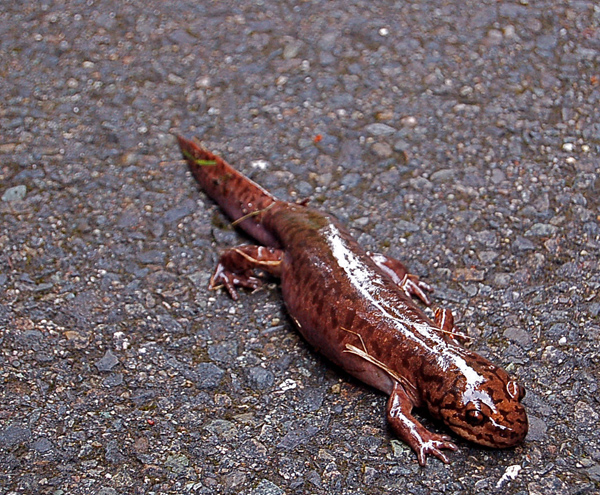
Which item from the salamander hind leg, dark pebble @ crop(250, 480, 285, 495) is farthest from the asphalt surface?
the salamander hind leg

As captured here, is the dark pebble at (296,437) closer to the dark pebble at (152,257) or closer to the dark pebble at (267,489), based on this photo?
the dark pebble at (267,489)

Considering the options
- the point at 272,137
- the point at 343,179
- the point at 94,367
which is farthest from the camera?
the point at 272,137

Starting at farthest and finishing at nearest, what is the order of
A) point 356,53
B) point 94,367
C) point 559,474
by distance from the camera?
point 356,53 < point 94,367 < point 559,474

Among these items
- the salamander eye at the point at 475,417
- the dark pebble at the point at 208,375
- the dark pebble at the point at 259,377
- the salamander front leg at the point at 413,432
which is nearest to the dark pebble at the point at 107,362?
the dark pebble at the point at 208,375

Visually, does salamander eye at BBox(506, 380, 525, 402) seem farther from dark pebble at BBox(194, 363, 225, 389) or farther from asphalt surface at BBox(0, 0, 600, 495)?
dark pebble at BBox(194, 363, 225, 389)

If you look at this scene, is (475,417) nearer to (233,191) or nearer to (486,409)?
(486,409)

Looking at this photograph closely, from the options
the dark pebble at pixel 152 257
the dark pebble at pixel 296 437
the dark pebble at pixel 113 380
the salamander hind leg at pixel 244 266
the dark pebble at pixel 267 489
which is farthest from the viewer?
the dark pebble at pixel 152 257

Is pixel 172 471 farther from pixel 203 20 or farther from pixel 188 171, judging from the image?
pixel 203 20

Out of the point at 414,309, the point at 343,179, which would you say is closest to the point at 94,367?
the point at 414,309
